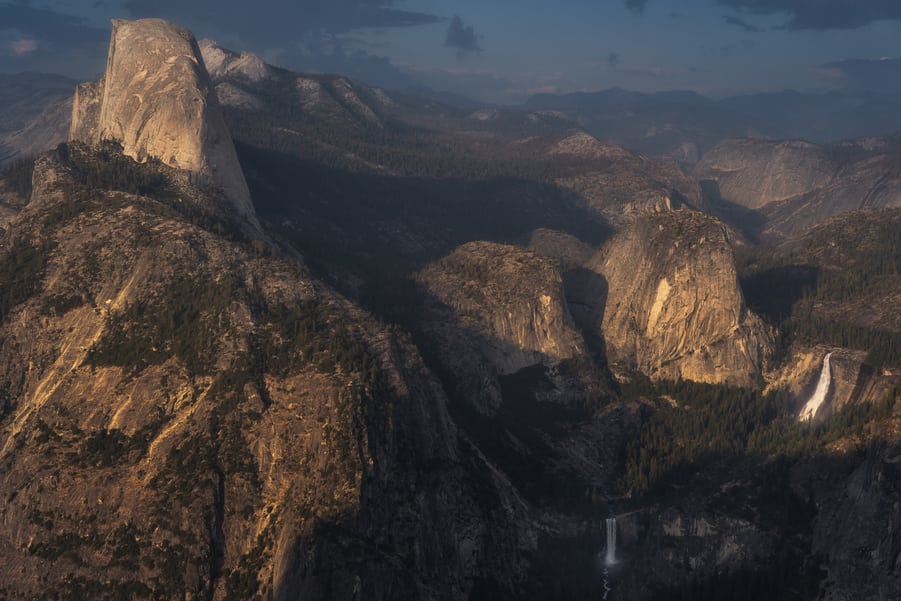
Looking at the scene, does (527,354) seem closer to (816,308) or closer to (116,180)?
(816,308)

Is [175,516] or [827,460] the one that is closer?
[175,516]

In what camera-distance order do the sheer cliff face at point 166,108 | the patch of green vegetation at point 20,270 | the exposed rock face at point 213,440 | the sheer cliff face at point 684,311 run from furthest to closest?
1. the sheer cliff face at point 166,108
2. the sheer cliff face at point 684,311
3. the patch of green vegetation at point 20,270
4. the exposed rock face at point 213,440

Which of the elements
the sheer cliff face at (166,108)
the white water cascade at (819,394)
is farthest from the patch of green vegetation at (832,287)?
the sheer cliff face at (166,108)

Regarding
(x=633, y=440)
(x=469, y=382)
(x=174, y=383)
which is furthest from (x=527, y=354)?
(x=174, y=383)

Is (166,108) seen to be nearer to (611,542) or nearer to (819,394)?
(611,542)

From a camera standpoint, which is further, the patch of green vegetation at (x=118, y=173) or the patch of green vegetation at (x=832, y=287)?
the patch of green vegetation at (x=832, y=287)

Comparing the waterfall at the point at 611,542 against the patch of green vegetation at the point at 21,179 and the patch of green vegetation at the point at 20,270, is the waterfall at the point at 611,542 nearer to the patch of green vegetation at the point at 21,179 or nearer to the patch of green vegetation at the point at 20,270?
the patch of green vegetation at the point at 20,270

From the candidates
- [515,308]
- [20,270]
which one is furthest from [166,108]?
[515,308]
